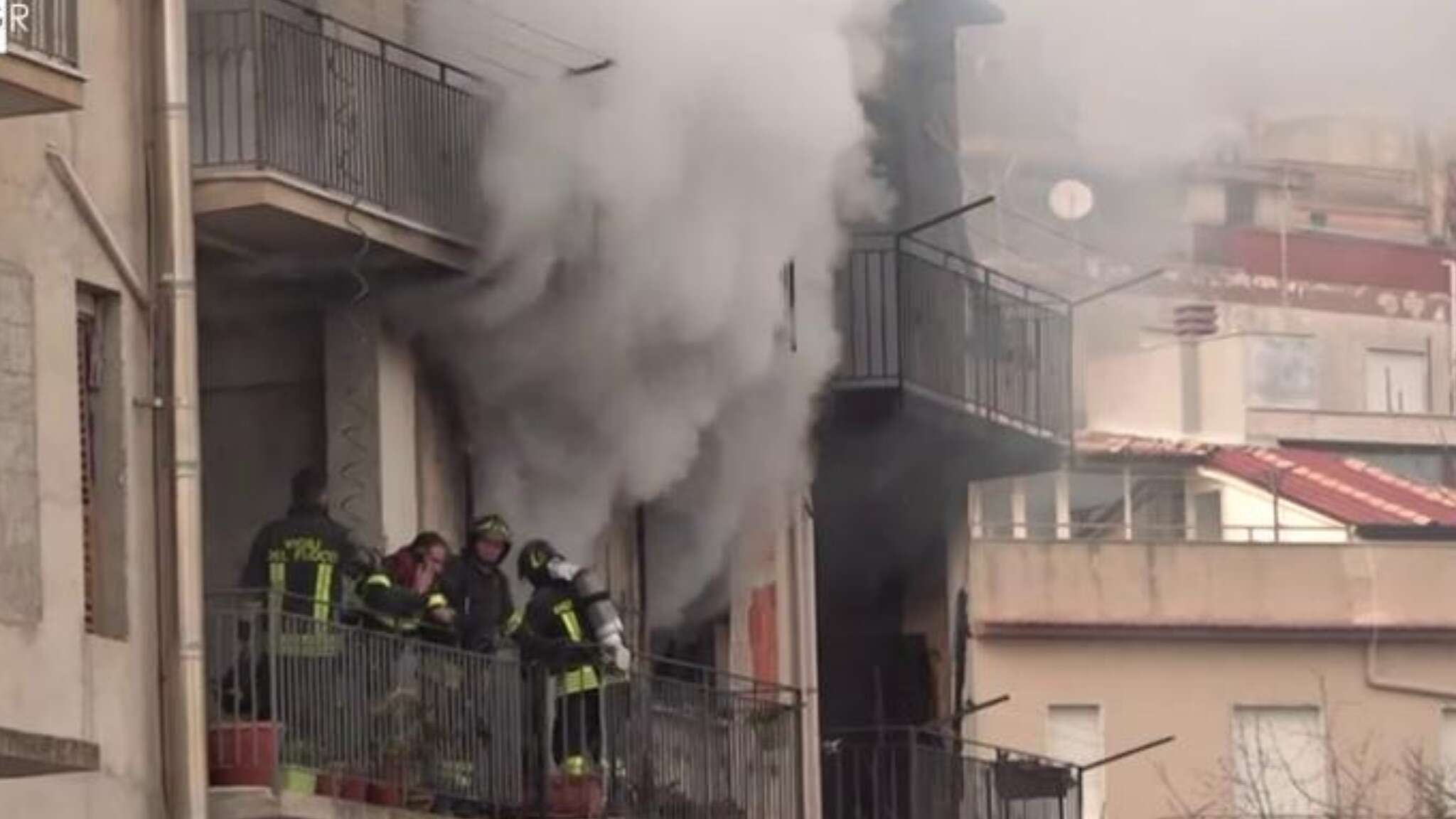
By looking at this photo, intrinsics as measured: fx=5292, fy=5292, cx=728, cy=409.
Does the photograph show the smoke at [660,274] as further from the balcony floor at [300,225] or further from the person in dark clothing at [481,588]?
the person in dark clothing at [481,588]

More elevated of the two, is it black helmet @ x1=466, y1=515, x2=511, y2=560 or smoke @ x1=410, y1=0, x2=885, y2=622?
smoke @ x1=410, y1=0, x2=885, y2=622

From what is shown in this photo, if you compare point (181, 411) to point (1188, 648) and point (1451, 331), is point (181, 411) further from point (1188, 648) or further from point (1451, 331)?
point (1451, 331)

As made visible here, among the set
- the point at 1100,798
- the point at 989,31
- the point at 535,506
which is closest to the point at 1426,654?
the point at 1100,798

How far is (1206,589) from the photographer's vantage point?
164 ft

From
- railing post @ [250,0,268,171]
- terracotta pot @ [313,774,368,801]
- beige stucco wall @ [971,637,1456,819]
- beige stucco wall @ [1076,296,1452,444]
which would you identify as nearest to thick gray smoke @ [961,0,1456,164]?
beige stucco wall @ [1076,296,1452,444]

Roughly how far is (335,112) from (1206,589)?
83.3 ft

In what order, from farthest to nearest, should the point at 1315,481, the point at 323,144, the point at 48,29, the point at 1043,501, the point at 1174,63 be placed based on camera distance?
the point at 1315,481 < the point at 1043,501 < the point at 1174,63 < the point at 323,144 < the point at 48,29

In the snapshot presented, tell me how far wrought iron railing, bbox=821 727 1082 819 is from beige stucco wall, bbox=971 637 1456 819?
15.8m

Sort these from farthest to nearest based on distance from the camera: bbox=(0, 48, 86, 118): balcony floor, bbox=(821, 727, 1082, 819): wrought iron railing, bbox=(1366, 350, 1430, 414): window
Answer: bbox=(1366, 350, 1430, 414): window < bbox=(821, 727, 1082, 819): wrought iron railing < bbox=(0, 48, 86, 118): balcony floor

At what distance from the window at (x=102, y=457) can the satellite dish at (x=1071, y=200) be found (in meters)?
34.5

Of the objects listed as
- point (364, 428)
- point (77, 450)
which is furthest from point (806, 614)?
point (77, 450)

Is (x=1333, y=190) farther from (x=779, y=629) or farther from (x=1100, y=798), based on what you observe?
(x=779, y=629)

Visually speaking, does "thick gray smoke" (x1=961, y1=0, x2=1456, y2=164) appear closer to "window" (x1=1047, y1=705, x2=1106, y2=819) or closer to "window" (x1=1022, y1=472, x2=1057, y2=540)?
"window" (x1=1022, y1=472, x2=1057, y2=540)

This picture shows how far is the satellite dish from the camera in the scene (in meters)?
58.0
